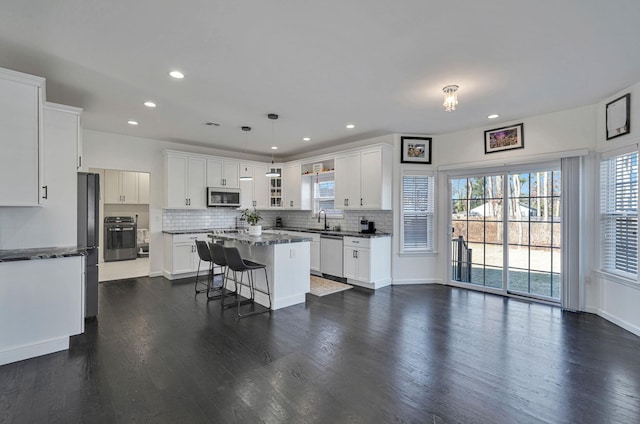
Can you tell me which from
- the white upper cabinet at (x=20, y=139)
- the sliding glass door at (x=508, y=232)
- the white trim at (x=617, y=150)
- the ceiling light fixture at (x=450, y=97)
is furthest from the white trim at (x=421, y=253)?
the white upper cabinet at (x=20, y=139)

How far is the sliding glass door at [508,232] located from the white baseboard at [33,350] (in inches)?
210

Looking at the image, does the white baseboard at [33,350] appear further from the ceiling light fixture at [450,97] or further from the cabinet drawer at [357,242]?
the ceiling light fixture at [450,97]

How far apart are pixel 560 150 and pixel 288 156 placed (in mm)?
5420

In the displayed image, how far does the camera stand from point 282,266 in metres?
4.17

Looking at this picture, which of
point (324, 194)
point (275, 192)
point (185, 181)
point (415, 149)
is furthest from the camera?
point (275, 192)

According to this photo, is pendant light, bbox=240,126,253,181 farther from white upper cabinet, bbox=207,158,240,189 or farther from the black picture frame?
the black picture frame

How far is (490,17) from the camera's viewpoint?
219cm

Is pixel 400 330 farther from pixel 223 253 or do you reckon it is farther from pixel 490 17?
pixel 490 17

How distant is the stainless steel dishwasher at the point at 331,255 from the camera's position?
18.3 ft

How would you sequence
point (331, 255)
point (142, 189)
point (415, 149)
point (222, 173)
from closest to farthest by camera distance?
point (415, 149) < point (331, 255) < point (222, 173) < point (142, 189)

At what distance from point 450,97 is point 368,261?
278cm

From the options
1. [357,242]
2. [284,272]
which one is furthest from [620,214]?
[284,272]

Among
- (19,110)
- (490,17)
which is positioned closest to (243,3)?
(490,17)

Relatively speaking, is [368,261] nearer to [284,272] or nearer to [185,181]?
[284,272]
